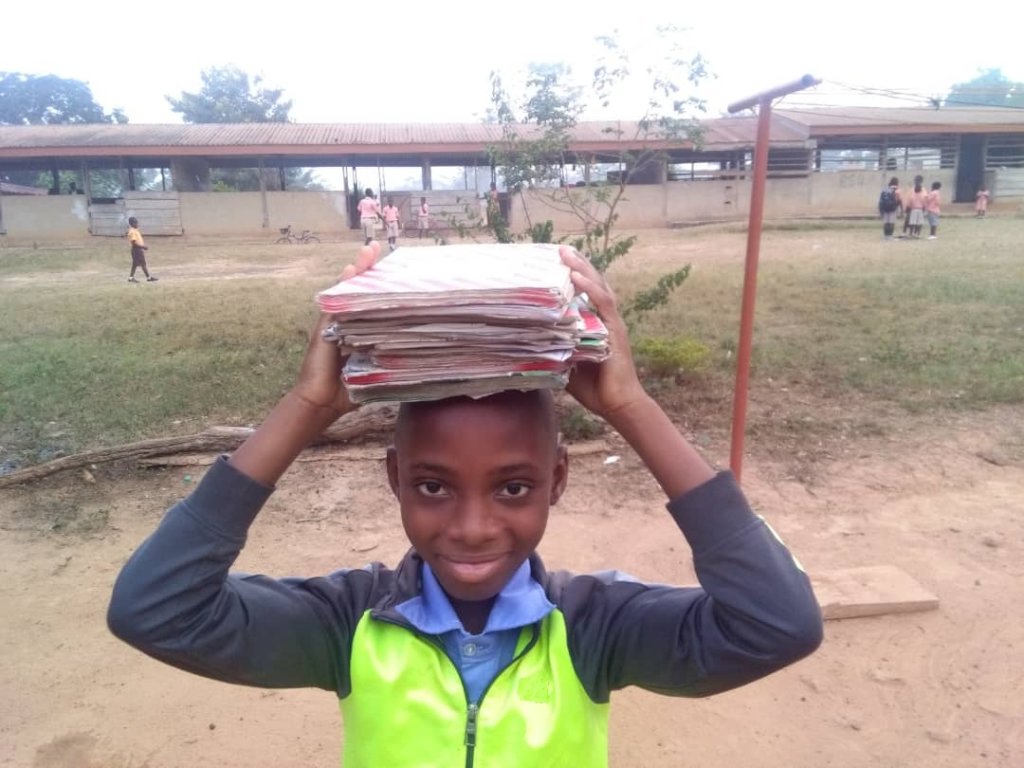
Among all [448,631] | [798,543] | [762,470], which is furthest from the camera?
[762,470]

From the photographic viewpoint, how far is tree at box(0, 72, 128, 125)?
44.9m

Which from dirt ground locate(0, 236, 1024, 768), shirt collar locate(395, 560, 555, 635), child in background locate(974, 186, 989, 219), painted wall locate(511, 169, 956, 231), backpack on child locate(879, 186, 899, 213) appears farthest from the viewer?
painted wall locate(511, 169, 956, 231)

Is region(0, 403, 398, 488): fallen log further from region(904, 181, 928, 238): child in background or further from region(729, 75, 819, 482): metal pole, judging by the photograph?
region(904, 181, 928, 238): child in background

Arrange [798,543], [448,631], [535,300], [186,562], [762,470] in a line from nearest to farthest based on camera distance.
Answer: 1. [535,300]
2. [186,562]
3. [448,631]
4. [798,543]
5. [762,470]

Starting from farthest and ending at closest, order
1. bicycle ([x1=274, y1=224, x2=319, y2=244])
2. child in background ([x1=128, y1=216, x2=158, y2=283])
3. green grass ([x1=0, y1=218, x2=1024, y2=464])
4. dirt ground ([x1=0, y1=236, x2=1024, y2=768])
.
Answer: bicycle ([x1=274, y1=224, x2=319, y2=244])
child in background ([x1=128, y1=216, x2=158, y2=283])
green grass ([x1=0, y1=218, x2=1024, y2=464])
dirt ground ([x1=0, y1=236, x2=1024, y2=768])

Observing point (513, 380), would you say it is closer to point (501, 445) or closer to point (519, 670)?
point (501, 445)

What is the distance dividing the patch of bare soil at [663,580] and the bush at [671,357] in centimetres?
76

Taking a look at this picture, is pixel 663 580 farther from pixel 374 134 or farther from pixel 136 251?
pixel 374 134

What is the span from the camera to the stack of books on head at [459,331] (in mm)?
1025

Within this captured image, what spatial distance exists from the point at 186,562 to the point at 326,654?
29cm

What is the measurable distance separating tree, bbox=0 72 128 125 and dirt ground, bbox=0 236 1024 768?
47.6m

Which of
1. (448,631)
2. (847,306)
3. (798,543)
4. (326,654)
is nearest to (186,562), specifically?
(326,654)

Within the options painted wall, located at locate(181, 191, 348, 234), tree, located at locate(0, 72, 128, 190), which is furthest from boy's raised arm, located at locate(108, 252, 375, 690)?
tree, located at locate(0, 72, 128, 190)

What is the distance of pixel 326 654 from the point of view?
130 centimetres
